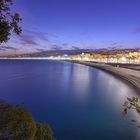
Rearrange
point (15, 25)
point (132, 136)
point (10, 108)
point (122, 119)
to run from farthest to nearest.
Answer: point (122, 119) < point (132, 136) < point (10, 108) < point (15, 25)

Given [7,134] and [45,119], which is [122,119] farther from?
[7,134]

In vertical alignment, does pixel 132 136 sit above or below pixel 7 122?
below

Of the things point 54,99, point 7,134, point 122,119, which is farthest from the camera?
point 54,99

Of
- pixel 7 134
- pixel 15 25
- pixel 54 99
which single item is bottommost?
pixel 54 99

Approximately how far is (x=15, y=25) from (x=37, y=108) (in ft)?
80.5

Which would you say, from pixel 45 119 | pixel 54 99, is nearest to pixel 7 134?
pixel 45 119

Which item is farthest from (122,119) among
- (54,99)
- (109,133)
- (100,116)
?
(54,99)

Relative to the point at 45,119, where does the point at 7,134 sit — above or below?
above

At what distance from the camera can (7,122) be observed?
7824 mm

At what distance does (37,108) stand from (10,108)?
23.3m

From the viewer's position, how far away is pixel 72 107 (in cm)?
3216

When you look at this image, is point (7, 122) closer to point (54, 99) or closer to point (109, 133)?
point (109, 133)

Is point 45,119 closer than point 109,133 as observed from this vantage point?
No

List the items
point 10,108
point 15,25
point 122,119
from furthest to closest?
point 122,119 → point 10,108 → point 15,25
